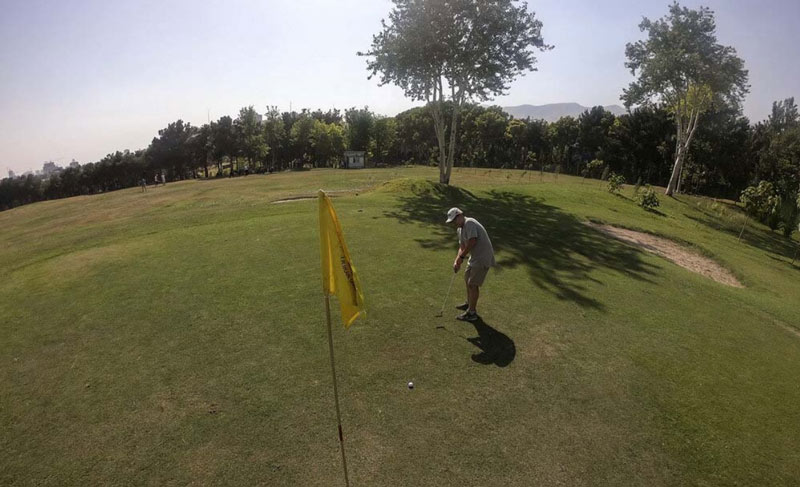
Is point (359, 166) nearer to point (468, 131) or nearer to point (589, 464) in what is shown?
point (468, 131)

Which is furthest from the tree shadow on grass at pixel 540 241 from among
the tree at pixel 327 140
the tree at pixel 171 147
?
the tree at pixel 171 147

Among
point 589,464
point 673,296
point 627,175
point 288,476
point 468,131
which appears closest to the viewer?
point 288,476

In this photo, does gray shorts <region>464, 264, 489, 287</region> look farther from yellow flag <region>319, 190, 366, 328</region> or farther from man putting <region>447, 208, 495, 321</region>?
yellow flag <region>319, 190, 366, 328</region>

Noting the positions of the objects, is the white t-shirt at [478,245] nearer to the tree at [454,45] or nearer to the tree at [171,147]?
the tree at [454,45]

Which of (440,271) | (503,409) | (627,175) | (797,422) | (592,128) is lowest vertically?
(797,422)

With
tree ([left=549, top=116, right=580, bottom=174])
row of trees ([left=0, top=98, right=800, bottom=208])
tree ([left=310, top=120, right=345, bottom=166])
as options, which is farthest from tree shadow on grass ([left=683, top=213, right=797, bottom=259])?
tree ([left=310, top=120, right=345, bottom=166])

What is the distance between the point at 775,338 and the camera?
11016 mm

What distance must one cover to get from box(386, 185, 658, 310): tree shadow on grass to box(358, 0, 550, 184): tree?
9.31m

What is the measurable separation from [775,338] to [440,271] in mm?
8945

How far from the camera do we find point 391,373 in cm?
795

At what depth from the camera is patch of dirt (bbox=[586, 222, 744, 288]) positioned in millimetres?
17367

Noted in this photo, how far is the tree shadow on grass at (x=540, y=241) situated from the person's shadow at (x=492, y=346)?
336cm

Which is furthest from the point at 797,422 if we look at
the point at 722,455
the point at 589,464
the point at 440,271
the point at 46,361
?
the point at 46,361

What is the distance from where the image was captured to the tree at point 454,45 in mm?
27688
